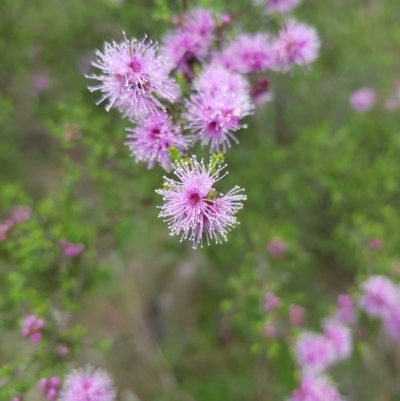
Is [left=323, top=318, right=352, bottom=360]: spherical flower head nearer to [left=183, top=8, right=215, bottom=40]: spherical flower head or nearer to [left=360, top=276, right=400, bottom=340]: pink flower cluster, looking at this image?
[left=360, top=276, right=400, bottom=340]: pink flower cluster

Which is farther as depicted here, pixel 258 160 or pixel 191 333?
pixel 191 333

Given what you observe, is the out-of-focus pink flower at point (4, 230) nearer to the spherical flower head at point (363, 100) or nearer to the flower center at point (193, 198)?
the flower center at point (193, 198)

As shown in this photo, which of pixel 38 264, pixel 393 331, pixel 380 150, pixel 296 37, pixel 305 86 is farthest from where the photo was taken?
pixel 305 86

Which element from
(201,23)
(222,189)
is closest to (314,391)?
(222,189)

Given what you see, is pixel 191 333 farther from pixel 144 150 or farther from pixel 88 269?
pixel 144 150

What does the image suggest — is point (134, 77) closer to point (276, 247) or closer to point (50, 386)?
point (50, 386)

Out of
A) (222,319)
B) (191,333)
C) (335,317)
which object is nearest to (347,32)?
(335,317)
